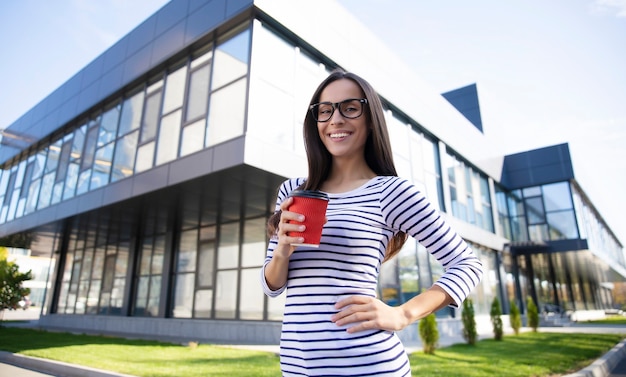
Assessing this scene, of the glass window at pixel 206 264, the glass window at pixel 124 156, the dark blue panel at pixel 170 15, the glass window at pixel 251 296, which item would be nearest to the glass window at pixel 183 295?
the glass window at pixel 206 264

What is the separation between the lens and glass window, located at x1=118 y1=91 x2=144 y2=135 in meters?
11.9

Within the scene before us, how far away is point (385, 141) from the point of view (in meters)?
1.65

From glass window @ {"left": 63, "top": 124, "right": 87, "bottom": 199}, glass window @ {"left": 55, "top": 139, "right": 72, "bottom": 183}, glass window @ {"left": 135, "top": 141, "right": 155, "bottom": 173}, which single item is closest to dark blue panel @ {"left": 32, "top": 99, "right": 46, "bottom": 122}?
glass window @ {"left": 55, "top": 139, "right": 72, "bottom": 183}

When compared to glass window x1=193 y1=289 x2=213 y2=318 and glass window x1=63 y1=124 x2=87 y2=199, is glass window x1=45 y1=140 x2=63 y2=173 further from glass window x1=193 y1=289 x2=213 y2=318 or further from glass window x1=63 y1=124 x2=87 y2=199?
glass window x1=193 y1=289 x2=213 y2=318

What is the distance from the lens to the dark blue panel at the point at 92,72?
13657mm

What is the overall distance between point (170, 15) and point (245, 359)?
931 centimetres

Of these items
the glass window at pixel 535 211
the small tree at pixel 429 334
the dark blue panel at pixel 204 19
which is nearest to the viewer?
the small tree at pixel 429 334

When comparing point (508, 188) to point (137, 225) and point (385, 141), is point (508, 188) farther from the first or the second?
point (385, 141)

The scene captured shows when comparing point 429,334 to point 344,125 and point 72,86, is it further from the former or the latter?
point 72,86

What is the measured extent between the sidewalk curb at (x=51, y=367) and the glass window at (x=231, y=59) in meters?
6.32

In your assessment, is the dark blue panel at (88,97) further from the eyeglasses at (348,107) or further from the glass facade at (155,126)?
the eyeglasses at (348,107)

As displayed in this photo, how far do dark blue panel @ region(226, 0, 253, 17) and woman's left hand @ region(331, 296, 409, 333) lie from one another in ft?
29.2

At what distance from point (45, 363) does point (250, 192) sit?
5233mm

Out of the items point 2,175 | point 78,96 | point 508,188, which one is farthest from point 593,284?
point 2,175
